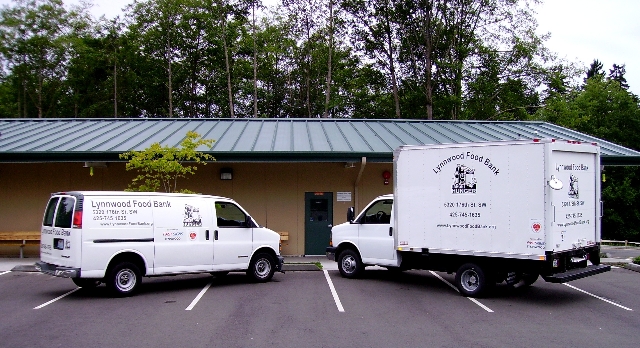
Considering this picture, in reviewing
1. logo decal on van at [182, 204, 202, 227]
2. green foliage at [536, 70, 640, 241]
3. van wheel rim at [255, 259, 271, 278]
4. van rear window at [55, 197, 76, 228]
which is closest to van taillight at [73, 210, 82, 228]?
van rear window at [55, 197, 76, 228]

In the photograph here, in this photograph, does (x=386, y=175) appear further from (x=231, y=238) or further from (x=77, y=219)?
(x=77, y=219)

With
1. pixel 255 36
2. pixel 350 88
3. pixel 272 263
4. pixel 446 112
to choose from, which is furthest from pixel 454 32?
pixel 272 263

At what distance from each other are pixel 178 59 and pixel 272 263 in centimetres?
3337

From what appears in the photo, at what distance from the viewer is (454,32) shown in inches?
1420

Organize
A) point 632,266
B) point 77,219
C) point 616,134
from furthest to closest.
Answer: point 616,134 < point 632,266 < point 77,219

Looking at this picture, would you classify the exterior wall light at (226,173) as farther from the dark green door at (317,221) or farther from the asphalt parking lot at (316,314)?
the asphalt parking lot at (316,314)

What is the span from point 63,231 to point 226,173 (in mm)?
8003

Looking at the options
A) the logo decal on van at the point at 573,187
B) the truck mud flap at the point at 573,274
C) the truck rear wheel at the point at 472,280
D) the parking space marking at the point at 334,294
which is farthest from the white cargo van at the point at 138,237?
the logo decal on van at the point at 573,187

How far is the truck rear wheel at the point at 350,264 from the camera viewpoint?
43.5 ft

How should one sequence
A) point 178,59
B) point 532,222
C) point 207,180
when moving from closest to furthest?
1. point 532,222
2. point 207,180
3. point 178,59

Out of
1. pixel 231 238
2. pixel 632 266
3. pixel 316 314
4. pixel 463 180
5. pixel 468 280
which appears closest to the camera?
pixel 316 314

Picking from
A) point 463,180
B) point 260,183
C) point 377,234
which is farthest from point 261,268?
point 260,183

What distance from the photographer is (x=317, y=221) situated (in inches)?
720

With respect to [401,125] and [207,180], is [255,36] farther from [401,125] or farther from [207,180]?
[207,180]
